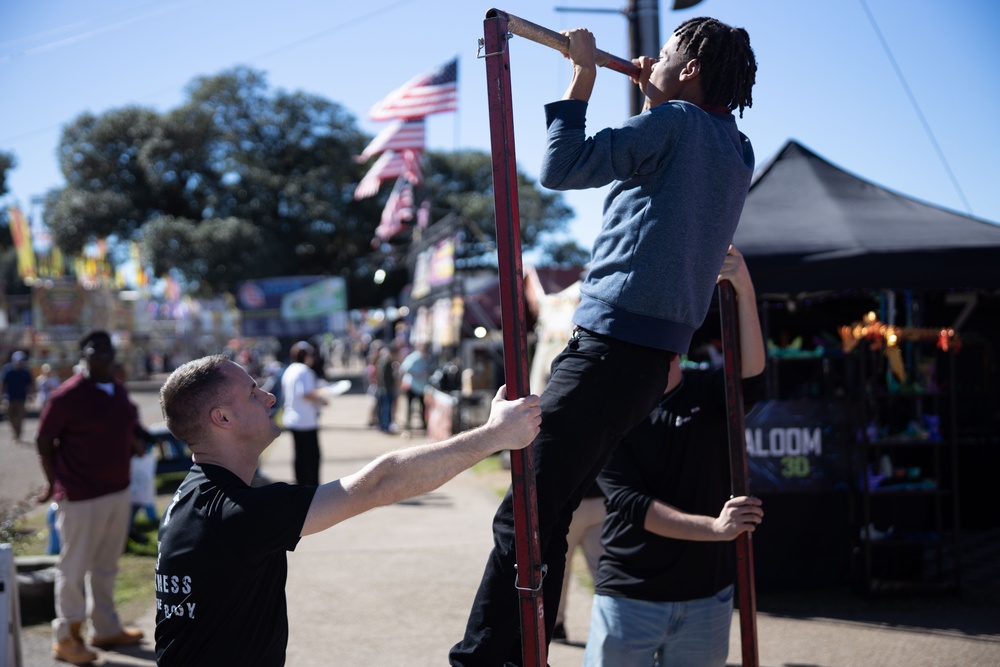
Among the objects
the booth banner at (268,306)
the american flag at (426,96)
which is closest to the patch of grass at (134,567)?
the american flag at (426,96)

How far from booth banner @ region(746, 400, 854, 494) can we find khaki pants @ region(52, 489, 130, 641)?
14.0 feet

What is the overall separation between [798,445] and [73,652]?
4.84 metres

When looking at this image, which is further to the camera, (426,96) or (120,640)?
(426,96)

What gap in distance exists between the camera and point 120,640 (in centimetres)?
566

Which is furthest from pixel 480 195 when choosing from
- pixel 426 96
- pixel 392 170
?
pixel 426 96

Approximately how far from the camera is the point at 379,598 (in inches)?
257

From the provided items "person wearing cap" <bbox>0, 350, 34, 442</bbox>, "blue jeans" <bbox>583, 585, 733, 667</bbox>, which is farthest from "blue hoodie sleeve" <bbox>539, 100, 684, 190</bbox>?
"person wearing cap" <bbox>0, 350, 34, 442</bbox>

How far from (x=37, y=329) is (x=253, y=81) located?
18274mm

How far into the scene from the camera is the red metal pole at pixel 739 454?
102 inches

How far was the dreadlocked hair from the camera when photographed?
2.37 metres

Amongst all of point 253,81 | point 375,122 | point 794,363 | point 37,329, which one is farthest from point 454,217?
point 253,81

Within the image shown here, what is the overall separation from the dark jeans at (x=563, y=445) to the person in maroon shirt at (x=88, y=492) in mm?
4150

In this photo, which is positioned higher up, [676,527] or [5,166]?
[5,166]

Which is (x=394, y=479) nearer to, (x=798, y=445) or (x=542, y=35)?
(x=542, y=35)
